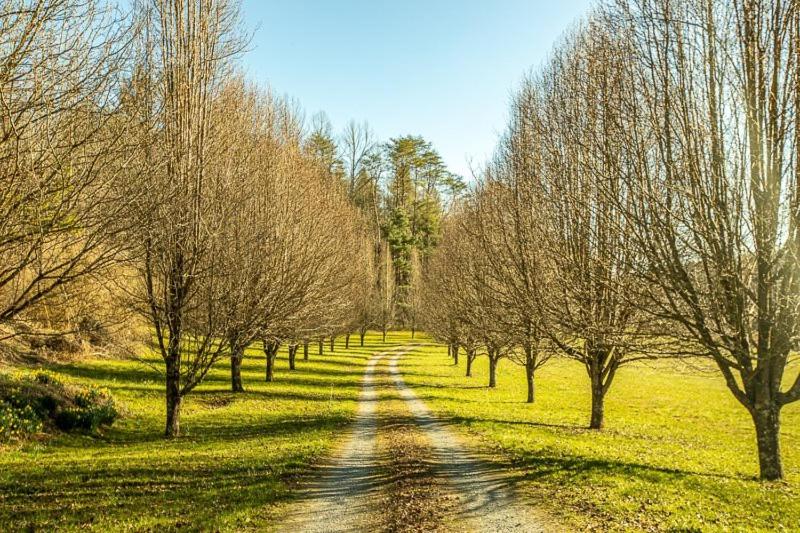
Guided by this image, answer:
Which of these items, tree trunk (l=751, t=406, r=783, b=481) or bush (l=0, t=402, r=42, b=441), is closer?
tree trunk (l=751, t=406, r=783, b=481)

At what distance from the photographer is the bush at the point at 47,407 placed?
13.7m

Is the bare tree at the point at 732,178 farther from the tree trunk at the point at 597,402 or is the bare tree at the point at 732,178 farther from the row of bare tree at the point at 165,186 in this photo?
the row of bare tree at the point at 165,186

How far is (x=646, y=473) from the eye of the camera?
457 inches

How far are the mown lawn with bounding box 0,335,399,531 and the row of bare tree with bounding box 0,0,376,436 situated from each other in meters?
2.09

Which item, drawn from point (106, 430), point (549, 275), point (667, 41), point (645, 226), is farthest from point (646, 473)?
point (106, 430)

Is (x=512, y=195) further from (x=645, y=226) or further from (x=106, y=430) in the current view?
(x=106, y=430)

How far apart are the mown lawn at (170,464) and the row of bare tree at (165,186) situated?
2.09 m

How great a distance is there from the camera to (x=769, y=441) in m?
11.3

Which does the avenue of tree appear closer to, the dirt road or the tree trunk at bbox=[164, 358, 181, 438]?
the tree trunk at bbox=[164, 358, 181, 438]

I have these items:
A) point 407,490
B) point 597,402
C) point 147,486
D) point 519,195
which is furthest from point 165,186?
point 597,402

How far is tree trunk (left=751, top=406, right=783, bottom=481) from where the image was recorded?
11109 mm

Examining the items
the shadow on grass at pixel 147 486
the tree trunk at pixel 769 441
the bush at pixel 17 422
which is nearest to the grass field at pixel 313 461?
the shadow on grass at pixel 147 486

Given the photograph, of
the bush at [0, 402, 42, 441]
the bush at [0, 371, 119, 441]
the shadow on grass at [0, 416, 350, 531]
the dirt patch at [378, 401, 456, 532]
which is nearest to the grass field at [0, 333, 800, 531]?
the shadow on grass at [0, 416, 350, 531]

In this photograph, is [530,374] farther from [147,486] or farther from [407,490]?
[147,486]
